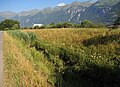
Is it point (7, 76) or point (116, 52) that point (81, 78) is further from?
point (116, 52)

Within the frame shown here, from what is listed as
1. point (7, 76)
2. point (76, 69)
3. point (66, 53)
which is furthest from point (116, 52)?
point (7, 76)

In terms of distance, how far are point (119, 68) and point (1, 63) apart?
8.86 m

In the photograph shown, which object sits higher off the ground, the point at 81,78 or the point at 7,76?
the point at 7,76

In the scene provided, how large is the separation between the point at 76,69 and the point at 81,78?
228 centimetres

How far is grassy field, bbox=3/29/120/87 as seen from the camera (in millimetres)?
13122

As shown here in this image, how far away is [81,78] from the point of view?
21094 millimetres

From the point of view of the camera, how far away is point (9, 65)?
13703 mm

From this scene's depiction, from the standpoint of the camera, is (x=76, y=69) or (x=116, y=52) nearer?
(x=76, y=69)

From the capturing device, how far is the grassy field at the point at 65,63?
1312cm

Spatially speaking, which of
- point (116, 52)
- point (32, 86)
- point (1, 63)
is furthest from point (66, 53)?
point (32, 86)

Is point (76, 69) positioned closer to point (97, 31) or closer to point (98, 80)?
point (98, 80)

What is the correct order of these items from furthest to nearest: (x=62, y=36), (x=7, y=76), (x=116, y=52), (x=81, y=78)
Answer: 1. (x=62, y=36)
2. (x=116, y=52)
3. (x=81, y=78)
4. (x=7, y=76)

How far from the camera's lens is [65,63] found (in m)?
27.6

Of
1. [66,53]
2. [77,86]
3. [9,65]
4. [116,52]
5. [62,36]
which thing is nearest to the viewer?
[9,65]
